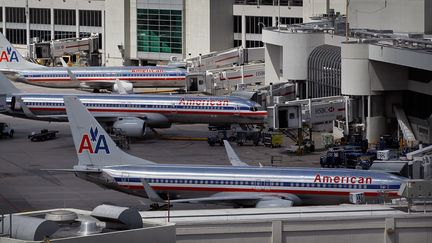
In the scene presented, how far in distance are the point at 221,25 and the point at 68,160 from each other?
59668mm

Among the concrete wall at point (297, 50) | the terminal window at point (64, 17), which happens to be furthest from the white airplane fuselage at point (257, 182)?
the terminal window at point (64, 17)

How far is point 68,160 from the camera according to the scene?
282 ft

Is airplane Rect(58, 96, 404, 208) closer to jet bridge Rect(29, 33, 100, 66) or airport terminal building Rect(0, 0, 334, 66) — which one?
airport terminal building Rect(0, 0, 334, 66)

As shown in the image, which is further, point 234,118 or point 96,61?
point 96,61

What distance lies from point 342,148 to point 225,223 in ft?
116

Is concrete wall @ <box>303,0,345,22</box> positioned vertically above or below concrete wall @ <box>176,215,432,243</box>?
above

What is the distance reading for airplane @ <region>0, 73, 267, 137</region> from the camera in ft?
312

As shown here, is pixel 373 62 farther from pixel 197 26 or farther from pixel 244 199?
pixel 197 26

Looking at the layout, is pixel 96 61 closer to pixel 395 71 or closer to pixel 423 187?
pixel 395 71

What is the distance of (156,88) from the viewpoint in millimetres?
131000

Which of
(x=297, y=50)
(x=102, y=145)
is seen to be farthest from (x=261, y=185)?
(x=297, y=50)

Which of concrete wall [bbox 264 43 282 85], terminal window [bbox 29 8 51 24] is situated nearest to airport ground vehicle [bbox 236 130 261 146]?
concrete wall [bbox 264 43 282 85]

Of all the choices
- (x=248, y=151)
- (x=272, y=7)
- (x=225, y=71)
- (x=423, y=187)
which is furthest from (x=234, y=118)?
(x=272, y=7)

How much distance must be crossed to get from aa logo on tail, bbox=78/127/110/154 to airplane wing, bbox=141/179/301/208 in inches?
161
